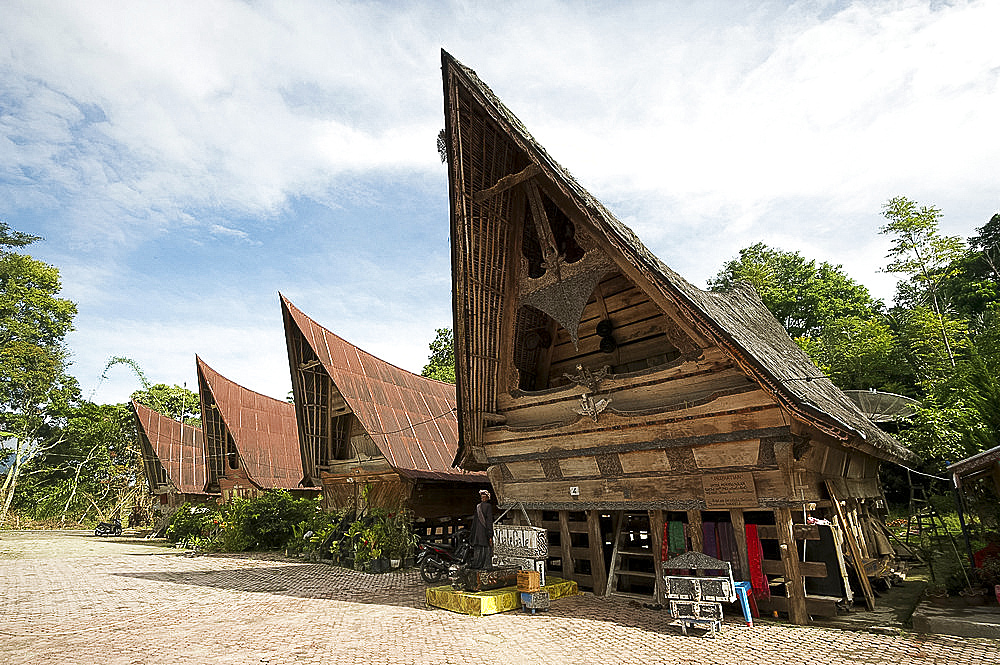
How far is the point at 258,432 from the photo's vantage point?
24719 mm

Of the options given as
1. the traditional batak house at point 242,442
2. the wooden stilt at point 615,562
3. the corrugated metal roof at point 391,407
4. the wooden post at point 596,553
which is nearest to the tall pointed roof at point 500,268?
the wooden post at point 596,553

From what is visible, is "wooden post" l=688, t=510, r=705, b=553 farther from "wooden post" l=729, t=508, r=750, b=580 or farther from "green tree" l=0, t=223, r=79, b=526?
"green tree" l=0, t=223, r=79, b=526

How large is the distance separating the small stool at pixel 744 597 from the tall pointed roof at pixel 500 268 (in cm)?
242

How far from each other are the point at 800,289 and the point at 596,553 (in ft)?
98.4

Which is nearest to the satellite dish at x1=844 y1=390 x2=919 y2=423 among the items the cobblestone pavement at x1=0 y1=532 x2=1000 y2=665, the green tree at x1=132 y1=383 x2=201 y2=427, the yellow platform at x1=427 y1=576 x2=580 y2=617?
the cobblestone pavement at x1=0 y1=532 x2=1000 y2=665

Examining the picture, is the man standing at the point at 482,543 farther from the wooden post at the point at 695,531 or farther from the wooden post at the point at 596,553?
the wooden post at the point at 695,531

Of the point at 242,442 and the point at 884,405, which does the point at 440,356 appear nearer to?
the point at 242,442

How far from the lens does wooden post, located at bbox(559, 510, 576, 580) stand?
10.3 meters

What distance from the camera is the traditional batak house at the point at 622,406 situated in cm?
788

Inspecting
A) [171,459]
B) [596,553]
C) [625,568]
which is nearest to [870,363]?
[625,568]

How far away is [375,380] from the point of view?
1856 centimetres

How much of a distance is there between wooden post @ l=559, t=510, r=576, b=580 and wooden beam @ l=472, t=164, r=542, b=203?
5.86 meters

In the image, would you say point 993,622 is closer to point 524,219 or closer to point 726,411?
point 726,411

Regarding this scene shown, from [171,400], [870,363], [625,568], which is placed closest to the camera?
[625,568]
